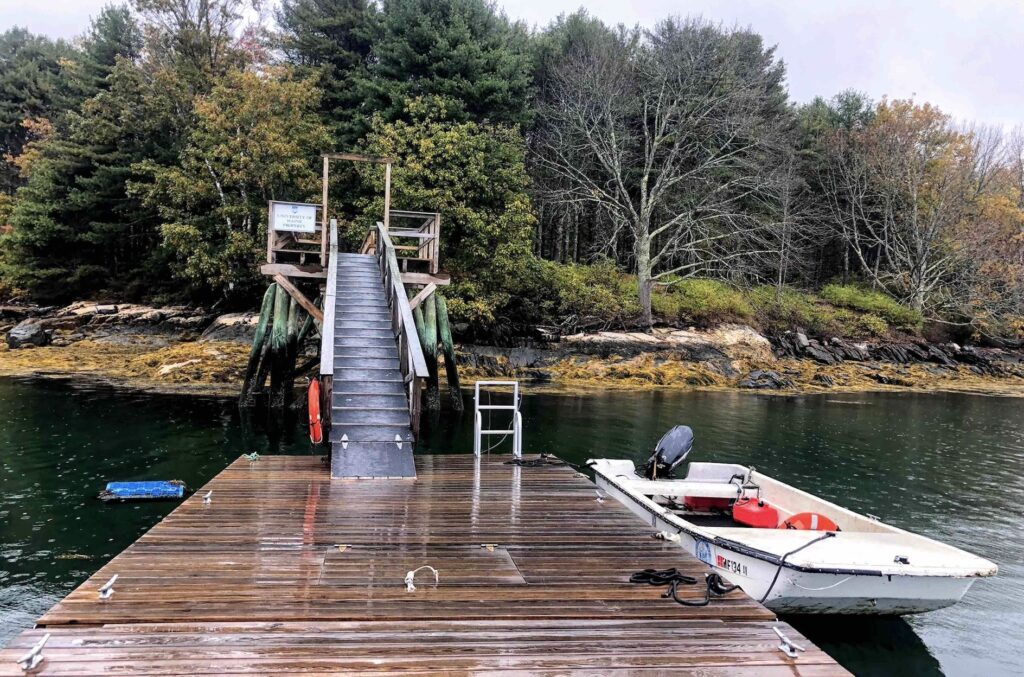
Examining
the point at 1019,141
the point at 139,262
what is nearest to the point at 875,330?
the point at 1019,141

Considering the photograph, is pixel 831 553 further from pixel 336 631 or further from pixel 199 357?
pixel 199 357

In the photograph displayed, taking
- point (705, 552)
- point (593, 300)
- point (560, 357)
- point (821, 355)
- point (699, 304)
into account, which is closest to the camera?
point (705, 552)

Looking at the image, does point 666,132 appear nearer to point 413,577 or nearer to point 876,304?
point 876,304

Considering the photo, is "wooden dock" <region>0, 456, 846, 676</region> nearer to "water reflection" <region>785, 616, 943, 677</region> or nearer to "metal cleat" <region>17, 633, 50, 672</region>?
"metal cleat" <region>17, 633, 50, 672</region>

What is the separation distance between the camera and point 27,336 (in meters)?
25.9

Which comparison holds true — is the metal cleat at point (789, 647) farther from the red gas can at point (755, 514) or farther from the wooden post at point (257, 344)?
the wooden post at point (257, 344)

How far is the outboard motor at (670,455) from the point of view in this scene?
10523 mm

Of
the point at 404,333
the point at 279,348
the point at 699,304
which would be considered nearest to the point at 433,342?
the point at 279,348

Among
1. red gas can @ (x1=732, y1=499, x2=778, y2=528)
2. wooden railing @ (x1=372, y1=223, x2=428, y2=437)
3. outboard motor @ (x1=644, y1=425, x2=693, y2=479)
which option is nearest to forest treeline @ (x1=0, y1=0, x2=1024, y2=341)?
wooden railing @ (x1=372, y1=223, x2=428, y2=437)

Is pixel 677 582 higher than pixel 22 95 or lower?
lower

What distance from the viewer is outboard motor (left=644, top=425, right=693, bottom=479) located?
1052 cm

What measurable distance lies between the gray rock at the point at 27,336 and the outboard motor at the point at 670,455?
2555 cm

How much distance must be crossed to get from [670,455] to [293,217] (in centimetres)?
982

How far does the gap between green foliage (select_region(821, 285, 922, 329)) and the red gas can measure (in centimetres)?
2984
